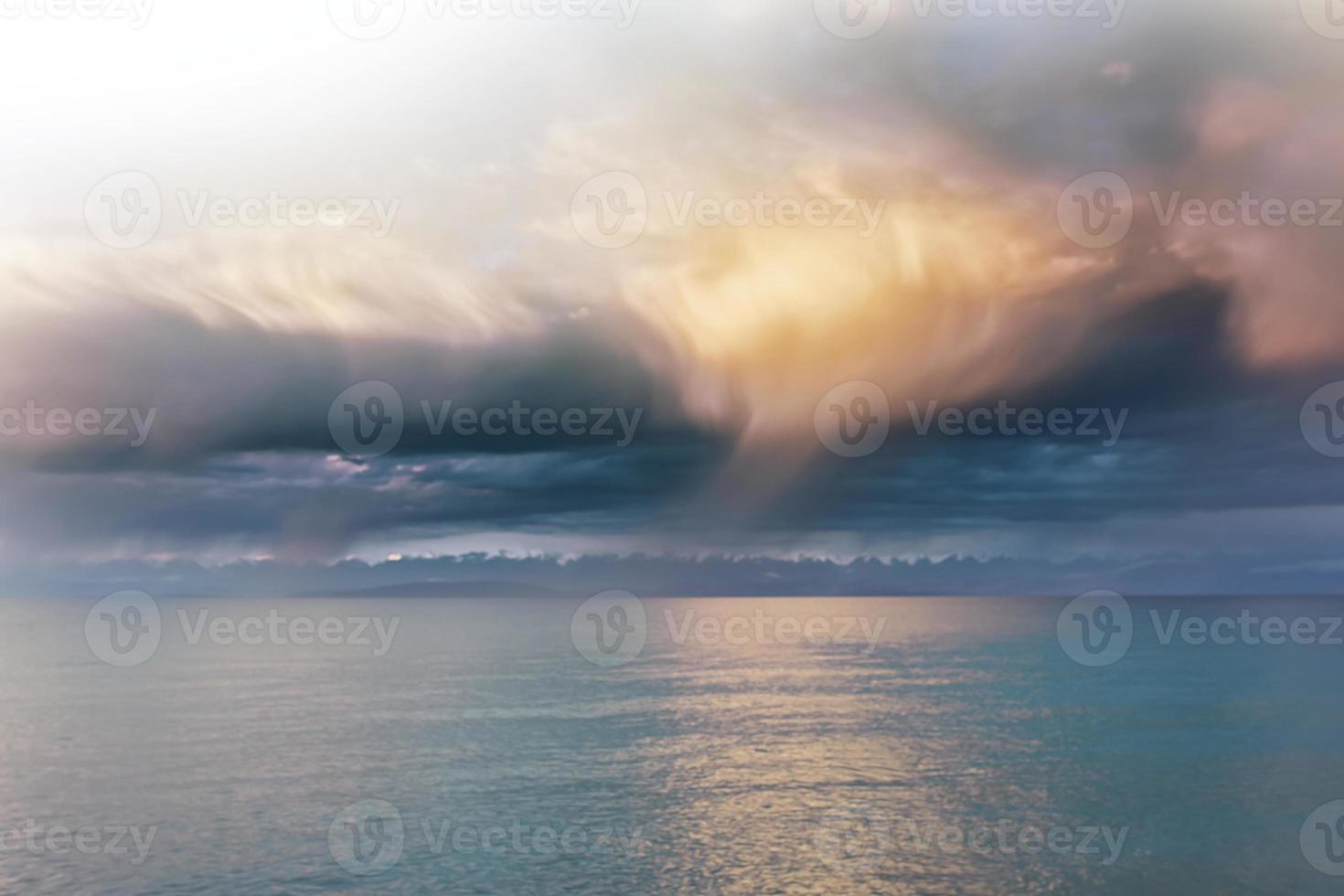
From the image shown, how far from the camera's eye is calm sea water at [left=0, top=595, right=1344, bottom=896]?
146 ft

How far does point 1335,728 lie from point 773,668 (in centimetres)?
7977

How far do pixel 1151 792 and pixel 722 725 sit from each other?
3715 cm

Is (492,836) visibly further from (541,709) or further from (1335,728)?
(1335,728)

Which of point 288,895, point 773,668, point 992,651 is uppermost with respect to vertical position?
point 992,651

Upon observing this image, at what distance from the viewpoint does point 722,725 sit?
86.0m

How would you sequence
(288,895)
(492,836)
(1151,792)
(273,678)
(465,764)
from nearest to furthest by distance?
(288,895)
(492,836)
(1151,792)
(465,764)
(273,678)

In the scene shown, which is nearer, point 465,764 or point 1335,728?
point 465,764

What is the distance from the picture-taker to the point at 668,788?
6066cm

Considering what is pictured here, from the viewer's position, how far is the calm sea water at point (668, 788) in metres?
44.5

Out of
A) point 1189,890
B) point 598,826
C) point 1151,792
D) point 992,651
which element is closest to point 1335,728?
point 1151,792

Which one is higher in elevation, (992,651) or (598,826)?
(992,651)

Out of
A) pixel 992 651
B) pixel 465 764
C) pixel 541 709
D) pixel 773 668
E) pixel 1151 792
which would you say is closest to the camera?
pixel 1151 792

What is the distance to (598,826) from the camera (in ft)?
171

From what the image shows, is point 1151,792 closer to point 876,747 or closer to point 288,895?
point 876,747
